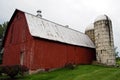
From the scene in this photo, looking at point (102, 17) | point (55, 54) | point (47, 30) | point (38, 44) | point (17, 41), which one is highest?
point (102, 17)

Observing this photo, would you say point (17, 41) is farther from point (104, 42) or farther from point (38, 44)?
point (104, 42)

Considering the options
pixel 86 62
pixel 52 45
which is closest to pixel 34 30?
pixel 52 45

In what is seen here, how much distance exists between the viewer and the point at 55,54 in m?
22.7

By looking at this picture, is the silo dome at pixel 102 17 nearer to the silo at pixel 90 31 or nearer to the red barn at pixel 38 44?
the silo at pixel 90 31

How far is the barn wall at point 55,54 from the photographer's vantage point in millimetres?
20484

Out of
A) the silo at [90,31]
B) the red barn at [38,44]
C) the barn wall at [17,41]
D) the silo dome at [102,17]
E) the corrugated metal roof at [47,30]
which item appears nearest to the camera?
the red barn at [38,44]

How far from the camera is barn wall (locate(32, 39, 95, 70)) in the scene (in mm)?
20484

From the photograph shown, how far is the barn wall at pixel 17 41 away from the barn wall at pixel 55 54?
103cm

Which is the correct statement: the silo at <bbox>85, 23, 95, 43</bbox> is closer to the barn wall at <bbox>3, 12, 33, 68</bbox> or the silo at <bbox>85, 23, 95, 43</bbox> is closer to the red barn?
the red barn

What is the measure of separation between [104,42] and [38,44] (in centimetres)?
1294

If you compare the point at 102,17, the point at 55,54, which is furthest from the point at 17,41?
the point at 102,17

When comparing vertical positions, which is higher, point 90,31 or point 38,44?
point 90,31

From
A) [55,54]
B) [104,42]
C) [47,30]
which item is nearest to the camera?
[55,54]

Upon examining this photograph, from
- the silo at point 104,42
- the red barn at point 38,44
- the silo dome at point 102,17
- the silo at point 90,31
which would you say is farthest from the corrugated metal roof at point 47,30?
the silo at point 90,31
